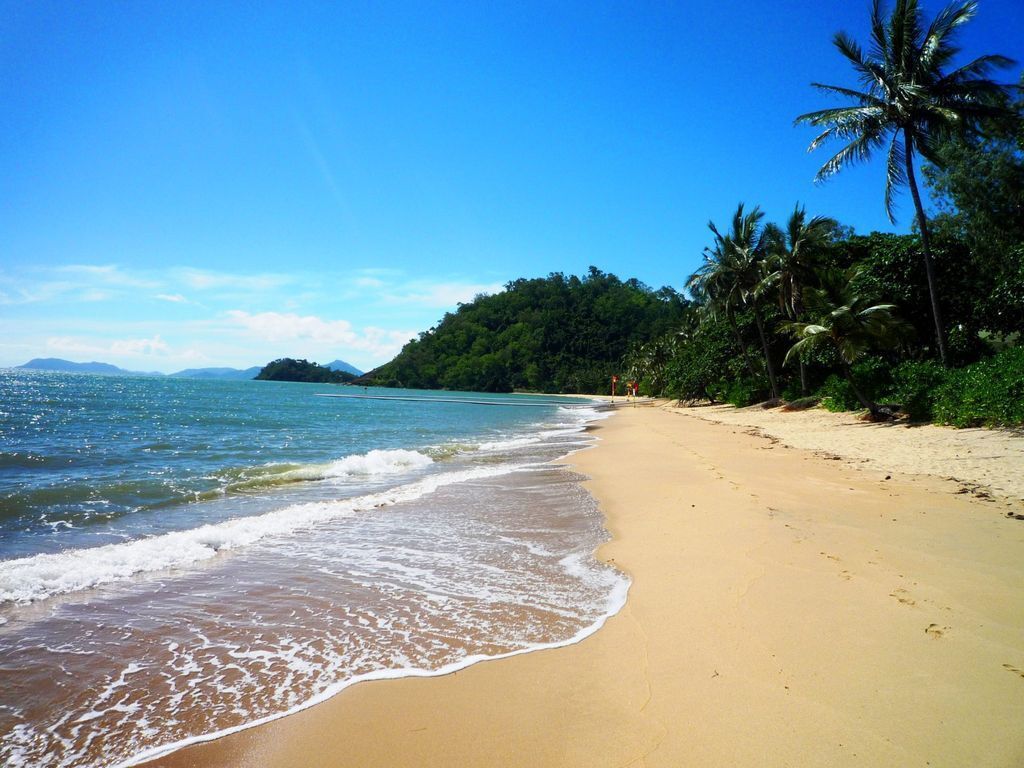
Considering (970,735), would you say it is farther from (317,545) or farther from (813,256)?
(813,256)

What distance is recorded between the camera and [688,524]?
22.2ft

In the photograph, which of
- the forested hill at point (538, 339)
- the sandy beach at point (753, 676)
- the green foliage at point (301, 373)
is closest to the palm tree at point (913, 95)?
the sandy beach at point (753, 676)

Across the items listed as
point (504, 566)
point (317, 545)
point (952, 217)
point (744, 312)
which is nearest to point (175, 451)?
point (317, 545)

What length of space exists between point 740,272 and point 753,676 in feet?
106

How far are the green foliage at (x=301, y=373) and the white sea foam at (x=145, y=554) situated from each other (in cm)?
16919

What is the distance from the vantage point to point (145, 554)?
5898 millimetres

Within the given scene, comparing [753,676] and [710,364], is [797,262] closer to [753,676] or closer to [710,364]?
[710,364]

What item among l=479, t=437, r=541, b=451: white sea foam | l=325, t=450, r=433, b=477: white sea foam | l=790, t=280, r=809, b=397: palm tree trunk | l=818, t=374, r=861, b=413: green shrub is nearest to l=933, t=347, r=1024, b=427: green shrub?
l=818, t=374, r=861, b=413: green shrub

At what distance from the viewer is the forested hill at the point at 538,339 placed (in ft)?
401

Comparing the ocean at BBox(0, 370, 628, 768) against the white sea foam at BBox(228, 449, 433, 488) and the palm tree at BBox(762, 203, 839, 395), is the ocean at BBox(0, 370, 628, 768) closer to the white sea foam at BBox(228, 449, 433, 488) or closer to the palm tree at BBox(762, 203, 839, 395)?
the white sea foam at BBox(228, 449, 433, 488)

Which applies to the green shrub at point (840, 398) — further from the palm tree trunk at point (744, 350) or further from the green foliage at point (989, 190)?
the palm tree trunk at point (744, 350)

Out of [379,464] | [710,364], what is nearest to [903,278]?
[710,364]

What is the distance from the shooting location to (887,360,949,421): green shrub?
626 inches

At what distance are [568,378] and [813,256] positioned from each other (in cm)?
9104
